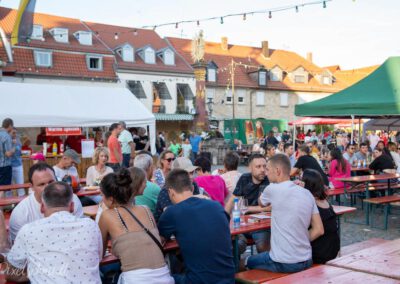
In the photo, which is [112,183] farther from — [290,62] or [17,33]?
[290,62]

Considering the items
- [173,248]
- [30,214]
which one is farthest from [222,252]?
[30,214]

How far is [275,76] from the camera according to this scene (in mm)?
39781

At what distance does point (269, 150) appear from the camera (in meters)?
11.1

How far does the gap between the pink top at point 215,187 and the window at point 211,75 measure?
100ft

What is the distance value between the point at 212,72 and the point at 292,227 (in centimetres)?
3249

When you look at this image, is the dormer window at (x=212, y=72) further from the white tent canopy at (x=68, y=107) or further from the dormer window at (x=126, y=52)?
the white tent canopy at (x=68, y=107)

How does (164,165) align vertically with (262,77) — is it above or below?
below

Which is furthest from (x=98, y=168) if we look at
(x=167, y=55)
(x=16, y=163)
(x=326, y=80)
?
(x=326, y=80)

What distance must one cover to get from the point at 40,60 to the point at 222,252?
25.4 meters

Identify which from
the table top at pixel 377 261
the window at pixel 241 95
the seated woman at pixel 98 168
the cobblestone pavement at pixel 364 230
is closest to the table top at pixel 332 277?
the table top at pixel 377 261

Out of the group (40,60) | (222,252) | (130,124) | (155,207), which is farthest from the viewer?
(40,60)

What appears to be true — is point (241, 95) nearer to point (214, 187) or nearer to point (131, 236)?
point (214, 187)

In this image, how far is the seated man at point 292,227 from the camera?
3.52 metres

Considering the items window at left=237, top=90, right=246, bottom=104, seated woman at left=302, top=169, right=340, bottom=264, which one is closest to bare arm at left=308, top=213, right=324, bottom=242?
seated woman at left=302, top=169, right=340, bottom=264
